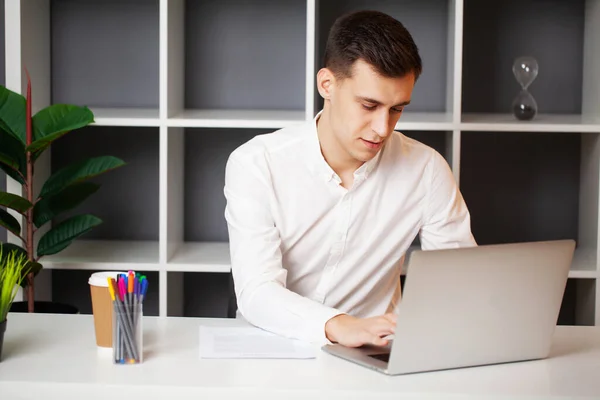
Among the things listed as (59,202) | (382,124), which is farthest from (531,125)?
(59,202)

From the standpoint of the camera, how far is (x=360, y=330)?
67.1 inches

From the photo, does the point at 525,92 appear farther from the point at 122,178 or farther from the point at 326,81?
the point at 122,178

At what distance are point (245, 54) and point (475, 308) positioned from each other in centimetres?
198

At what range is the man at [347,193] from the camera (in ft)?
6.54

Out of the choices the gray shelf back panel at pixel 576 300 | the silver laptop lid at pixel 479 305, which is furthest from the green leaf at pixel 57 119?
the gray shelf back panel at pixel 576 300

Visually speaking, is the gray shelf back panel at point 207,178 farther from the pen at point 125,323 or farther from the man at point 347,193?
the pen at point 125,323

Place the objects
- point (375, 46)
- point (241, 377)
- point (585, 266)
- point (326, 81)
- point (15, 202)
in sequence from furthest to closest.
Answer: point (585, 266) < point (15, 202) < point (326, 81) < point (375, 46) < point (241, 377)

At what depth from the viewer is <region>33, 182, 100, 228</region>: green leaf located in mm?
2863

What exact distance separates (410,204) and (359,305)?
30 centimetres

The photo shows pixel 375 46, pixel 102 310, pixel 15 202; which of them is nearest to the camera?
pixel 102 310

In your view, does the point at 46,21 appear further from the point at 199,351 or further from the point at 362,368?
the point at 362,368

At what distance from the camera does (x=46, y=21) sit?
10.7 feet

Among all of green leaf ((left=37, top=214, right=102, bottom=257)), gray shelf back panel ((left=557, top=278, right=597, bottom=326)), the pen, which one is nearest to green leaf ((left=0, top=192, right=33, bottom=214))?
green leaf ((left=37, top=214, right=102, bottom=257))

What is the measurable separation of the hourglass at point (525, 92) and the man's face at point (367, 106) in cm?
112
